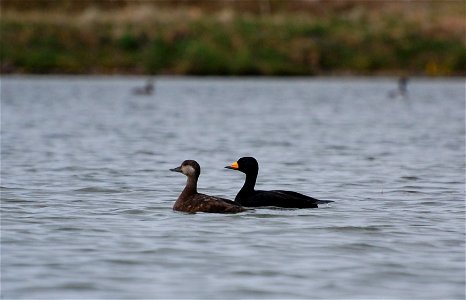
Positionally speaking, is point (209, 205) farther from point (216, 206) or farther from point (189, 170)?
point (189, 170)

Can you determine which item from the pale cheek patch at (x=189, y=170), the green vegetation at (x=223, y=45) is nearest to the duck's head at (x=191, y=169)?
the pale cheek patch at (x=189, y=170)

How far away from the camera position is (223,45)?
60.7 m

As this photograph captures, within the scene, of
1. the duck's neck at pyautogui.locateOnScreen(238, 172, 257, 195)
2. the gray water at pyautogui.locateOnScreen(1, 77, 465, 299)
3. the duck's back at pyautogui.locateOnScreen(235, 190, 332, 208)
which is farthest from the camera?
the duck's neck at pyautogui.locateOnScreen(238, 172, 257, 195)

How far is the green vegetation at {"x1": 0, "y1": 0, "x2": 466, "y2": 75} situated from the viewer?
59812mm

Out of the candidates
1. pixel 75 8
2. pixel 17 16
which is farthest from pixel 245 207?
pixel 75 8

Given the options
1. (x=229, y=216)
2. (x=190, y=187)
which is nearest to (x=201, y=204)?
(x=229, y=216)

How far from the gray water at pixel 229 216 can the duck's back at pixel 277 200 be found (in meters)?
0.12

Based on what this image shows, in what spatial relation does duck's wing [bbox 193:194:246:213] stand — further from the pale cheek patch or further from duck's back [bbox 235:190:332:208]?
the pale cheek patch

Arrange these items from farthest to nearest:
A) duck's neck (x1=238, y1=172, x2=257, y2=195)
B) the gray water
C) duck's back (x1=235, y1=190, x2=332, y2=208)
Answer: duck's neck (x1=238, y1=172, x2=257, y2=195), duck's back (x1=235, y1=190, x2=332, y2=208), the gray water

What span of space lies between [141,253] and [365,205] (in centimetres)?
460

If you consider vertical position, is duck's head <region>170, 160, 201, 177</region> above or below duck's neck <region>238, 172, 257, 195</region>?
Answer: above

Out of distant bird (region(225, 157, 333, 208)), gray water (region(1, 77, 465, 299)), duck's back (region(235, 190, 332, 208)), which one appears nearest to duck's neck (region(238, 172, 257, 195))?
distant bird (region(225, 157, 333, 208))

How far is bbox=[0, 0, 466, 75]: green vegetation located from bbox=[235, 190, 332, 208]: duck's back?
45.0 meters

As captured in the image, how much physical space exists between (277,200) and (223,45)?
4700 cm
